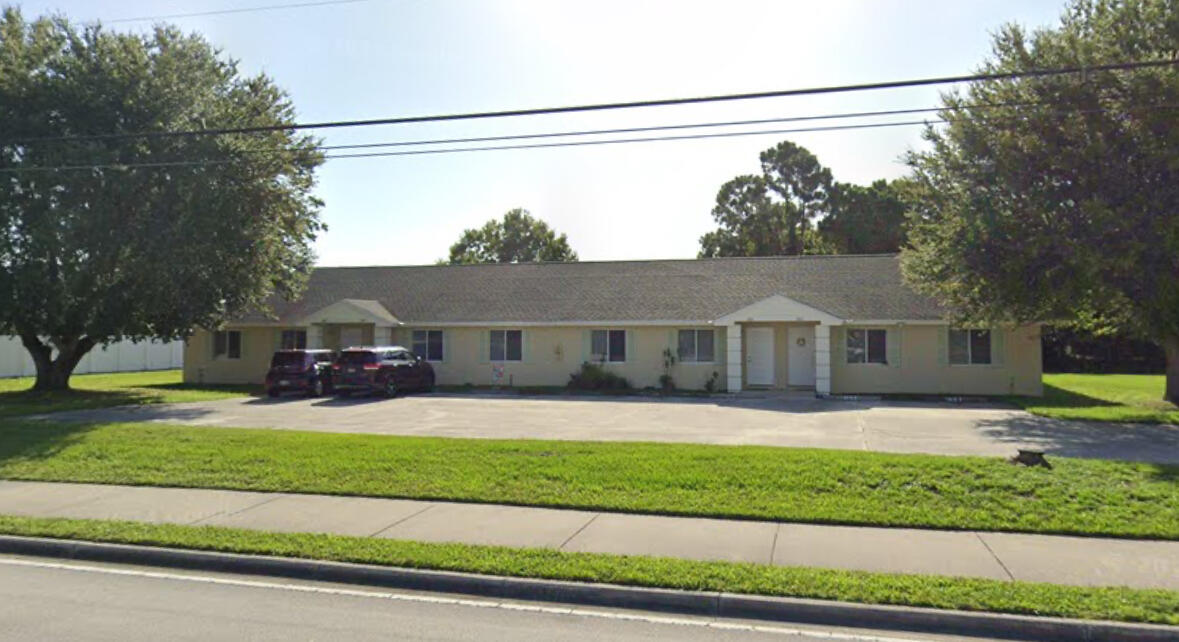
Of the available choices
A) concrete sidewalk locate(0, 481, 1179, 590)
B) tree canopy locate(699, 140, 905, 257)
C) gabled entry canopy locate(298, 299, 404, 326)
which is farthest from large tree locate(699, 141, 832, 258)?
concrete sidewalk locate(0, 481, 1179, 590)

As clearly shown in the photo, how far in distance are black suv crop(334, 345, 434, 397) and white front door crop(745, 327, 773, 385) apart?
11.8 metres

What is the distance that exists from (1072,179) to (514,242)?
53429 mm

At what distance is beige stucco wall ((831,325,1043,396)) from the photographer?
26.4 m

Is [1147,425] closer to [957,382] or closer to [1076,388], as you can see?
[957,382]

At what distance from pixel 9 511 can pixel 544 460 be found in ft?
21.7

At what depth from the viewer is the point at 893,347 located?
2722 centimetres

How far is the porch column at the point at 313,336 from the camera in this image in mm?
31234

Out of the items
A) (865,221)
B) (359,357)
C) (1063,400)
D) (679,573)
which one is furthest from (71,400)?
(865,221)

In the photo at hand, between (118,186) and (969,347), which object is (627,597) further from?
(969,347)

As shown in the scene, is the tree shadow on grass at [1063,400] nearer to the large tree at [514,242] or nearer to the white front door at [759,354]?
the white front door at [759,354]

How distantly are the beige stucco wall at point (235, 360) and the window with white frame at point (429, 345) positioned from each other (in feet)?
19.9

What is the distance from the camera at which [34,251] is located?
22.8m

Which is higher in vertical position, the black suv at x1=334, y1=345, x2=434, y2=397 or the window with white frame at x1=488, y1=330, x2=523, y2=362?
the window with white frame at x1=488, y1=330, x2=523, y2=362

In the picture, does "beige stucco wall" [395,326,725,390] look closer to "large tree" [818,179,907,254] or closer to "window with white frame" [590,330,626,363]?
"window with white frame" [590,330,626,363]
